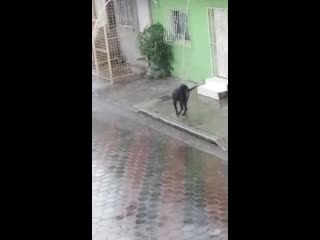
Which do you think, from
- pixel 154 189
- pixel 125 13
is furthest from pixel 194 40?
pixel 154 189

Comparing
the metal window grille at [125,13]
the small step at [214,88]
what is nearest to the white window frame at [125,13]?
the metal window grille at [125,13]

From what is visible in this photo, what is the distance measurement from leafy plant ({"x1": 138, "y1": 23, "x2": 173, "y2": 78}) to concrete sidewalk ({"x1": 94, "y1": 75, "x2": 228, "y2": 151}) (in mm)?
132

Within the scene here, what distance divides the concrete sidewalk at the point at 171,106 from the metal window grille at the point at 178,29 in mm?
488

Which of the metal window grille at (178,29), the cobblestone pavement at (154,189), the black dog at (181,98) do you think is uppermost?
the metal window grille at (178,29)

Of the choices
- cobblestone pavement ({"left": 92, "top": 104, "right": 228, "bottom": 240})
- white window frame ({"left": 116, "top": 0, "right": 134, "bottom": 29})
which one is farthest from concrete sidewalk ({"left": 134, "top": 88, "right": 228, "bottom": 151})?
white window frame ({"left": 116, "top": 0, "right": 134, "bottom": 29})

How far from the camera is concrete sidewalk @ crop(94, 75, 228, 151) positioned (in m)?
4.09

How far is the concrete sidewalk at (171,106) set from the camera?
4085mm

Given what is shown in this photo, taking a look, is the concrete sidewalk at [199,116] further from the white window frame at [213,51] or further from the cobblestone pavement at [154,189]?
the white window frame at [213,51]

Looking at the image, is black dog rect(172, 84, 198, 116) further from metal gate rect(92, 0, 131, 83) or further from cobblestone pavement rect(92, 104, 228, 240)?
metal gate rect(92, 0, 131, 83)
